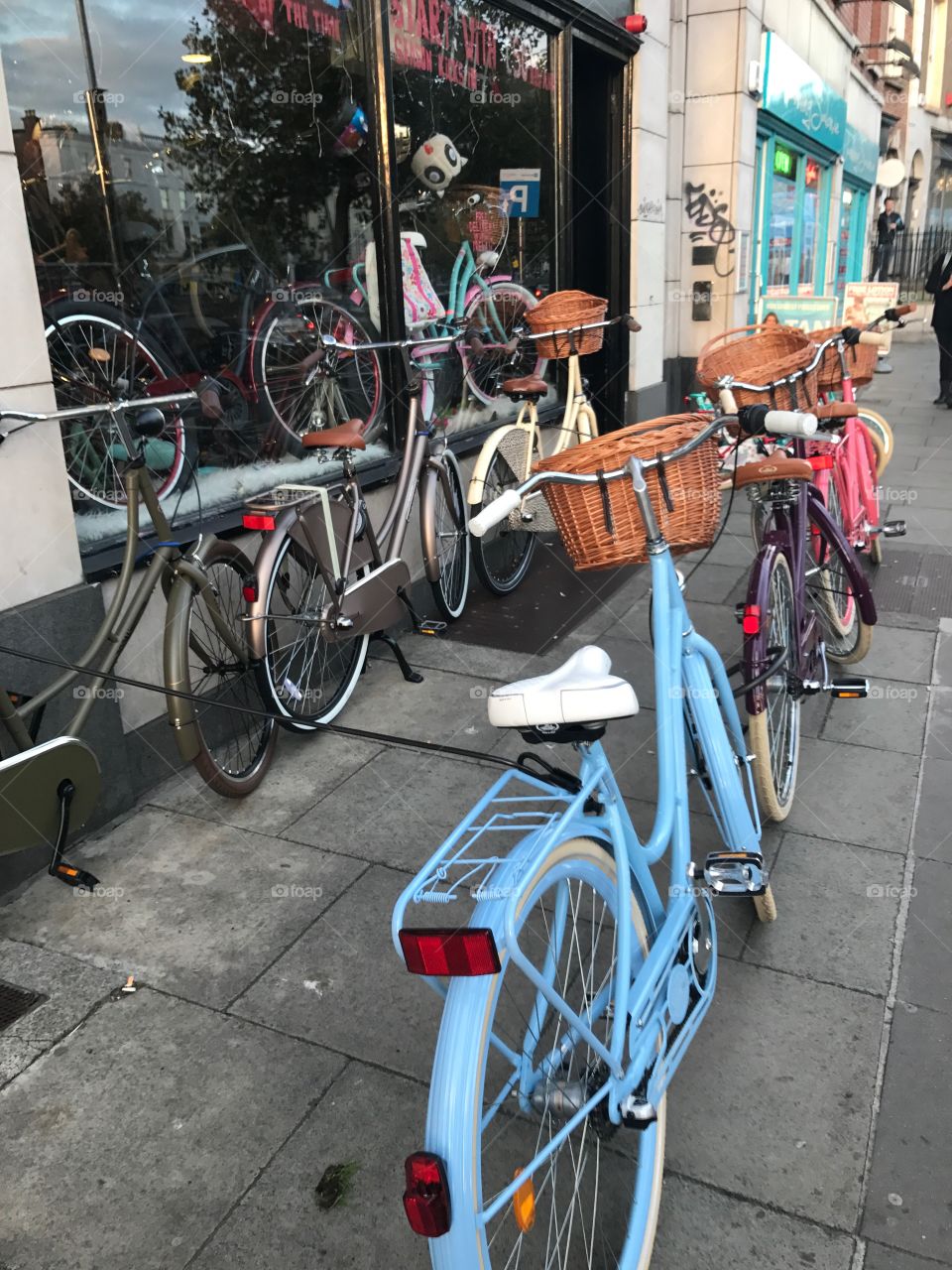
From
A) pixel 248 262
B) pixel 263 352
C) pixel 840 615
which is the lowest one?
pixel 840 615

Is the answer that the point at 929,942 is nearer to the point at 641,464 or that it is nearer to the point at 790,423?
the point at 790,423

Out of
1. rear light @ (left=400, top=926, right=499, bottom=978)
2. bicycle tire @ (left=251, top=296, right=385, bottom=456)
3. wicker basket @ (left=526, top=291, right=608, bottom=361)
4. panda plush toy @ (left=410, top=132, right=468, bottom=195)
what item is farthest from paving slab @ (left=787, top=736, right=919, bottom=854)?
panda plush toy @ (left=410, top=132, right=468, bottom=195)

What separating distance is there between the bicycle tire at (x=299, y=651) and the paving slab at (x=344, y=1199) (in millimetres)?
1577

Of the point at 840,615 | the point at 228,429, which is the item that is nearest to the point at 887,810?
the point at 840,615

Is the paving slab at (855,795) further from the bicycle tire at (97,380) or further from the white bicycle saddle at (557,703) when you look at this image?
the bicycle tire at (97,380)

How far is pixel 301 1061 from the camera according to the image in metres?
2.60

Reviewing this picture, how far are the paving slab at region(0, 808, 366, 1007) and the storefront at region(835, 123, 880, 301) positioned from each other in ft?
56.7

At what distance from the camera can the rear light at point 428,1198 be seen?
1.37 metres

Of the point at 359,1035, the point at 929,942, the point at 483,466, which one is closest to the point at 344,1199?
the point at 359,1035

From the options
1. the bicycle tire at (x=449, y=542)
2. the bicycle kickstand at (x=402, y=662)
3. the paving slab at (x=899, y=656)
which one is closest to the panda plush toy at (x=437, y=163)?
the bicycle tire at (x=449, y=542)

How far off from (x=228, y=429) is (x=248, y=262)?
0.82m

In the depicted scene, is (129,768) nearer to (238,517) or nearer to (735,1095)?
(238,517)

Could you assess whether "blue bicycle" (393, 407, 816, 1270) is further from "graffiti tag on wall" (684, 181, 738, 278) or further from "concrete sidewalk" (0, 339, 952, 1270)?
"graffiti tag on wall" (684, 181, 738, 278)

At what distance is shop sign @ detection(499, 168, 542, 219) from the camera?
23.3 ft
